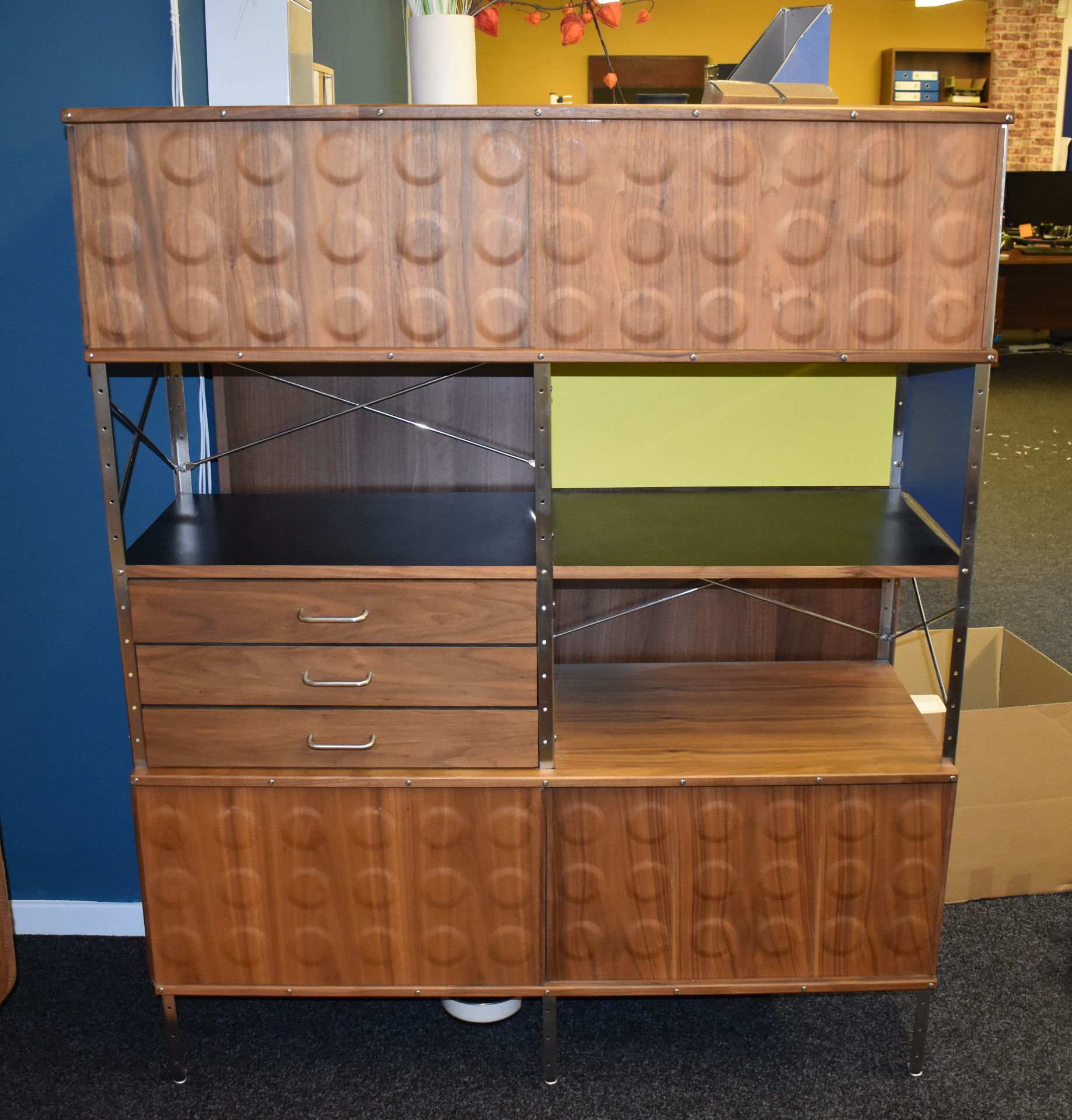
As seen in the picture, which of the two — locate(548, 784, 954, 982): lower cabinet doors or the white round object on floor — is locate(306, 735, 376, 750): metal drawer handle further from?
the white round object on floor

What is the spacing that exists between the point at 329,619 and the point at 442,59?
894 mm

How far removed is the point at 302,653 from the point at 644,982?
0.82 m

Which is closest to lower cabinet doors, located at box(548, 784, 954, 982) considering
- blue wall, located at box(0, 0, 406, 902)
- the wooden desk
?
blue wall, located at box(0, 0, 406, 902)

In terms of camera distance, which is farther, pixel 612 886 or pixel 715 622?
pixel 715 622

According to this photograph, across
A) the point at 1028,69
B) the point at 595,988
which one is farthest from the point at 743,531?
the point at 1028,69

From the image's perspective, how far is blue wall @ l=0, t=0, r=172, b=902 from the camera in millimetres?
1960

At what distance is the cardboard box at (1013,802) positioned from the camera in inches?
95.6

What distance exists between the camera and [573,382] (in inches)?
86.0

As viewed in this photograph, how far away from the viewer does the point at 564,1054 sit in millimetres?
2080

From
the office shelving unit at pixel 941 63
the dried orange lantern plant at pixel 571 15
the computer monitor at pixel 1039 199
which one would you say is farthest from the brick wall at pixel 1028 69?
the dried orange lantern plant at pixel 571 15

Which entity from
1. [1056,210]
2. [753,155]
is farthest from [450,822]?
[1056,210]

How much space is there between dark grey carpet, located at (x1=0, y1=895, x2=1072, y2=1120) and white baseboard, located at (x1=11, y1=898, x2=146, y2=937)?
0.08m

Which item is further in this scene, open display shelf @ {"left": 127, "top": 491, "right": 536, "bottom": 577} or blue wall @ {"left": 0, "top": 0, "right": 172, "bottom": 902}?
blue wall @ {"left": 0, "top": 0, "right": 172, "bottom": 902}

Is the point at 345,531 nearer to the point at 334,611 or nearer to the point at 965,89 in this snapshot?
the point at 334,611
